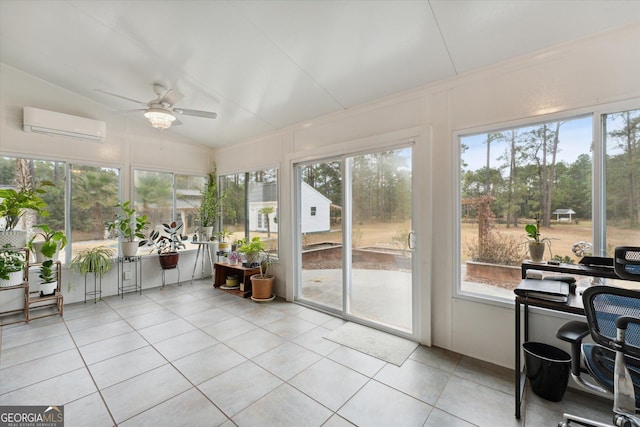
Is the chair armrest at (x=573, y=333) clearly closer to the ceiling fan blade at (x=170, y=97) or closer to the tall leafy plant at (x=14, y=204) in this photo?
the ceiling fan blade at (x=170, y=97)

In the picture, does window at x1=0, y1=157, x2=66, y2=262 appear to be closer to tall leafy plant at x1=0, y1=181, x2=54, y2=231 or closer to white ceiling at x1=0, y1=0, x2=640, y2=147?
tall leafy plant at x1=0, y1=181, x2=54, y2=231

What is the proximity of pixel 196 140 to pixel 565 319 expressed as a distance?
5838 millimetres

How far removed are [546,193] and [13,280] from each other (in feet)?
18.5

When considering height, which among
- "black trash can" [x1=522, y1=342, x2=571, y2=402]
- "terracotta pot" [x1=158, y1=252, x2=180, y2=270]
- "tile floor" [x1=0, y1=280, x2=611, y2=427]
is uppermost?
"terracotta pot" [x1=158, y1=252, x2=180, y2=270]

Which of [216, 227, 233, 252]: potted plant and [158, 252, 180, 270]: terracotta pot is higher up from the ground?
[216, 227, 233, 252]: potted plant

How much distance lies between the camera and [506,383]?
2.21 metres

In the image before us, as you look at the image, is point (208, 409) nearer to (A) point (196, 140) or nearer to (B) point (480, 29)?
(B) point (480, 29)

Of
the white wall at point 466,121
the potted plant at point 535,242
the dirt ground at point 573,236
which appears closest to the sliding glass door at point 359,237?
the white wall at point 466,121

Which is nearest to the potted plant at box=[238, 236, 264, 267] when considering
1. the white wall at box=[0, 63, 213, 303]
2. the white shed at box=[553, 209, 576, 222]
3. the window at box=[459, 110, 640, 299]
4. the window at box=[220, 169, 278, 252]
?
the window at box=[220, 169, 278, 252]

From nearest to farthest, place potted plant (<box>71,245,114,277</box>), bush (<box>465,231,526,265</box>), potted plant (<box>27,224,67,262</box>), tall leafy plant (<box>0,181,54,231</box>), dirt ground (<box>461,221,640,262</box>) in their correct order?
1. dirt ground (<box>461,221,640,262</box>)
2. bush (<box>465,231,526,265</box>)
3. tall leafy plant (<box>0,181,54,231</box>)
4. potted plant (<box>27,224,67,262</box>)
5. potted plant (<box>71,245,114,277</box>)

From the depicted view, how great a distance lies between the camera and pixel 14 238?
3297mm

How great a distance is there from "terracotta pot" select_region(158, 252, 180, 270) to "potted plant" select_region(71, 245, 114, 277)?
0.74 m

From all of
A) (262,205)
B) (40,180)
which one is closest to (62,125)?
(40,180)

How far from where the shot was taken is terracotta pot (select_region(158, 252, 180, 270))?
4742 mm
